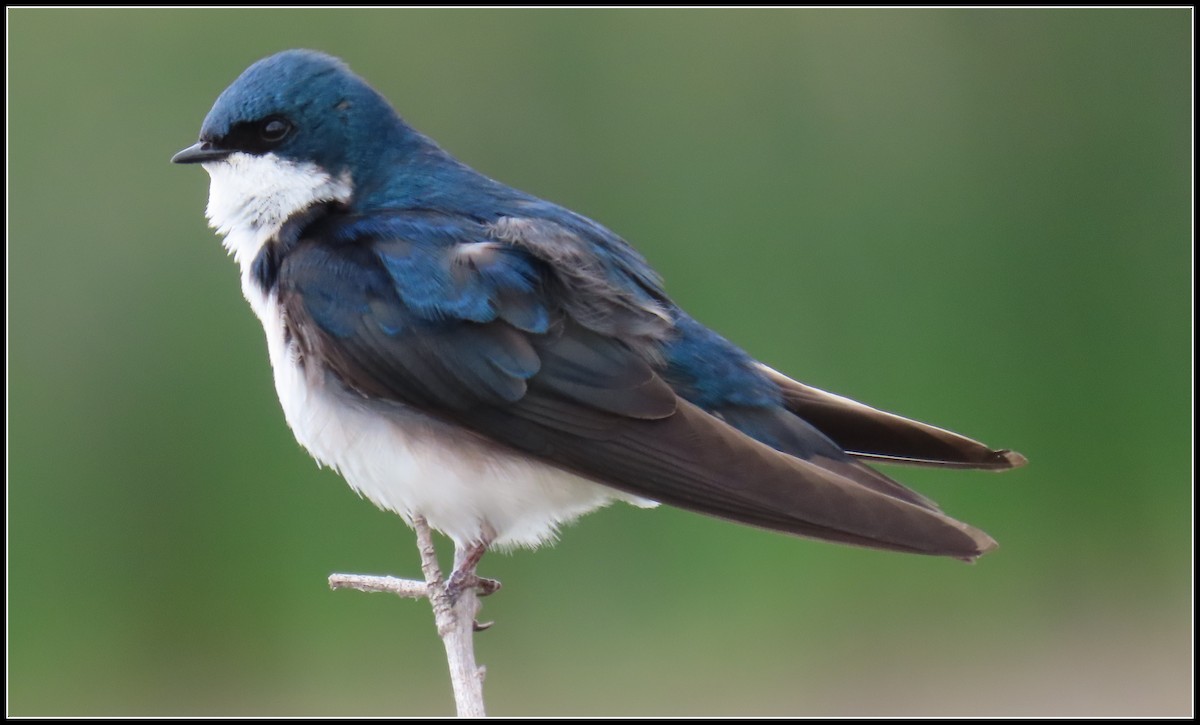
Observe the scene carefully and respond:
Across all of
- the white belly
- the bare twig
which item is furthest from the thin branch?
the white belly

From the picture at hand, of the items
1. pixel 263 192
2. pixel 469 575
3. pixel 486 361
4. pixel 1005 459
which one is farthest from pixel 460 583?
pixel 1005 459

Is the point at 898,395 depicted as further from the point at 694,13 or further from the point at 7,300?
the point at 7,300

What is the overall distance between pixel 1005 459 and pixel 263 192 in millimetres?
1077

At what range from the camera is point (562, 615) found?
3.39 meters

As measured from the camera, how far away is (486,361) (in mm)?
1775

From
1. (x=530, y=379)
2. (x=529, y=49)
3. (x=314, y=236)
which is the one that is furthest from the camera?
(x=529, y=49)

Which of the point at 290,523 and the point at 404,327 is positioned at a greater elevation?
the point at 290,523

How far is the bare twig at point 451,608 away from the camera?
174cm

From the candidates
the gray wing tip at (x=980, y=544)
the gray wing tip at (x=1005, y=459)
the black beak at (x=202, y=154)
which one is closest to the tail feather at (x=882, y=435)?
the gray wing tip at (x=1005, y=459)

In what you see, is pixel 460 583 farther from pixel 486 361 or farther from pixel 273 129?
pixel 273 129

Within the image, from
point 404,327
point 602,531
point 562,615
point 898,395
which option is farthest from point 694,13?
point 404,327

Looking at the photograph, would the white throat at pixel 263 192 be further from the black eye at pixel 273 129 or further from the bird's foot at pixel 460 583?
the bird's foot at pixel 460 583

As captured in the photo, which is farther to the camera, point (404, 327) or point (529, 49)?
point (529, 49)

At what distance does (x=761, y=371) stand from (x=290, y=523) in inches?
A: 66.5
